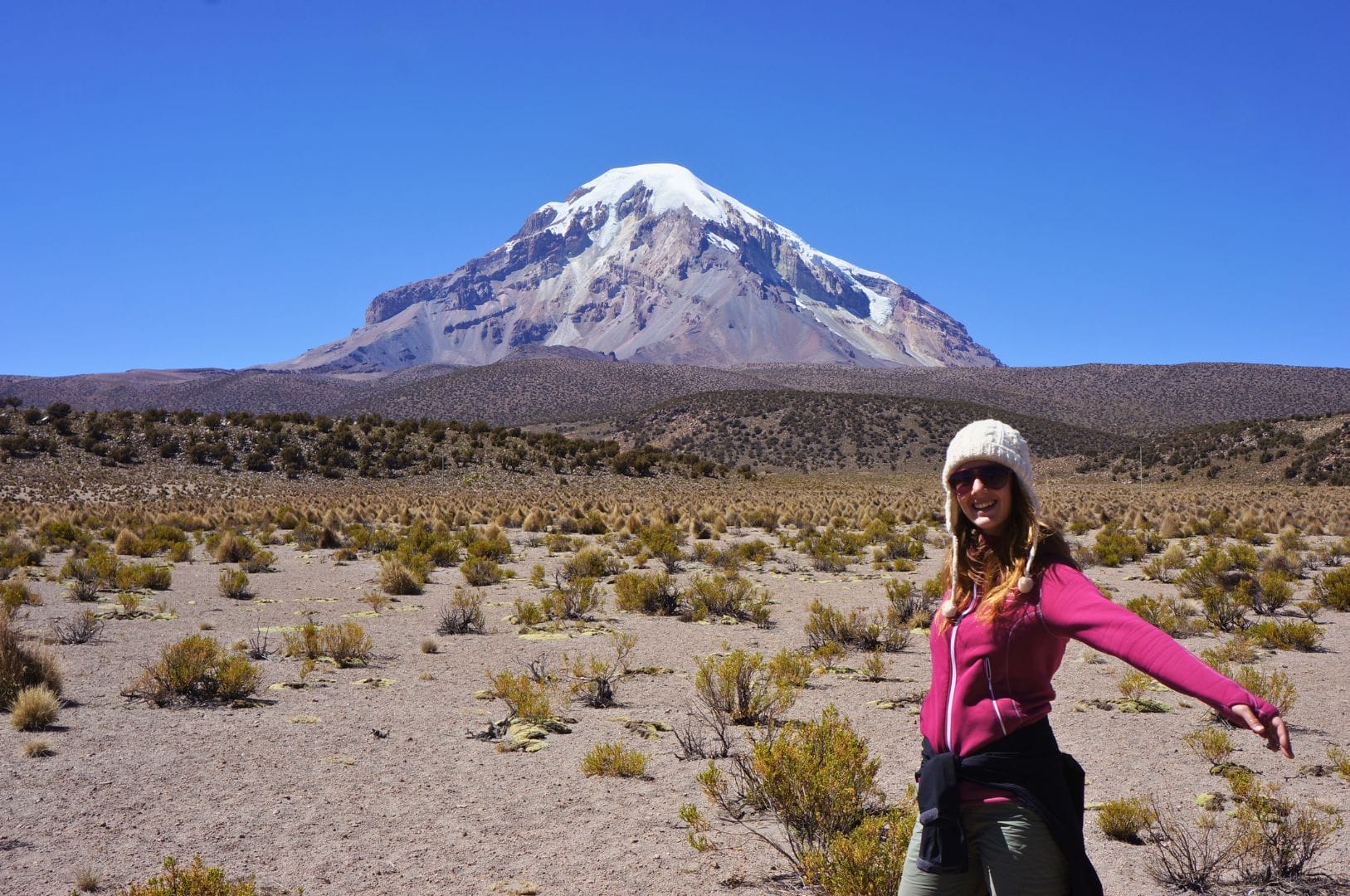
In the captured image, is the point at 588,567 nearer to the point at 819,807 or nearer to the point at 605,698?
the point at 605,698

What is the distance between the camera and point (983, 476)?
3102 millimetres

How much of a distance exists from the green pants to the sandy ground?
282 cm

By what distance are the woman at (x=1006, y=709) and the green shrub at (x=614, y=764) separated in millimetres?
4596

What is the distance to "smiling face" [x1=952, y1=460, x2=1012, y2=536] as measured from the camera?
3074 millimetres

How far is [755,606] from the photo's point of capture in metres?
14.6

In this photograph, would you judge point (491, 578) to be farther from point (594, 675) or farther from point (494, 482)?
point (494, 482)

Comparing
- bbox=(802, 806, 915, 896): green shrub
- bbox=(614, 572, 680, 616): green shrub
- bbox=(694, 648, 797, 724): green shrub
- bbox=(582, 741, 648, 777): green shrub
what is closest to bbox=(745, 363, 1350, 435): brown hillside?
bbox=(614, 572, 680, 616): green shrub

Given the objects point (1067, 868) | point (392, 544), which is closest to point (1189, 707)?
point (1067, 868)

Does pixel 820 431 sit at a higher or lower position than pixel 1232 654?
higher

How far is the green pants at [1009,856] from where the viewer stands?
2.81 metres

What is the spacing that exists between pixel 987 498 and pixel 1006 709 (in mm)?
643

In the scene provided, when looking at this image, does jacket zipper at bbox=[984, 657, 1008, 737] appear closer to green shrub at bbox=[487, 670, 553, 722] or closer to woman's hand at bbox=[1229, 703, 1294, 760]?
woman's hand at bbox=[1229, 703, 1294, 760]

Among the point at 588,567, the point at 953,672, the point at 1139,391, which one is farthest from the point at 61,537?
the point at 1139,391

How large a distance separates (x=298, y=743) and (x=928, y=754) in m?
6.59
